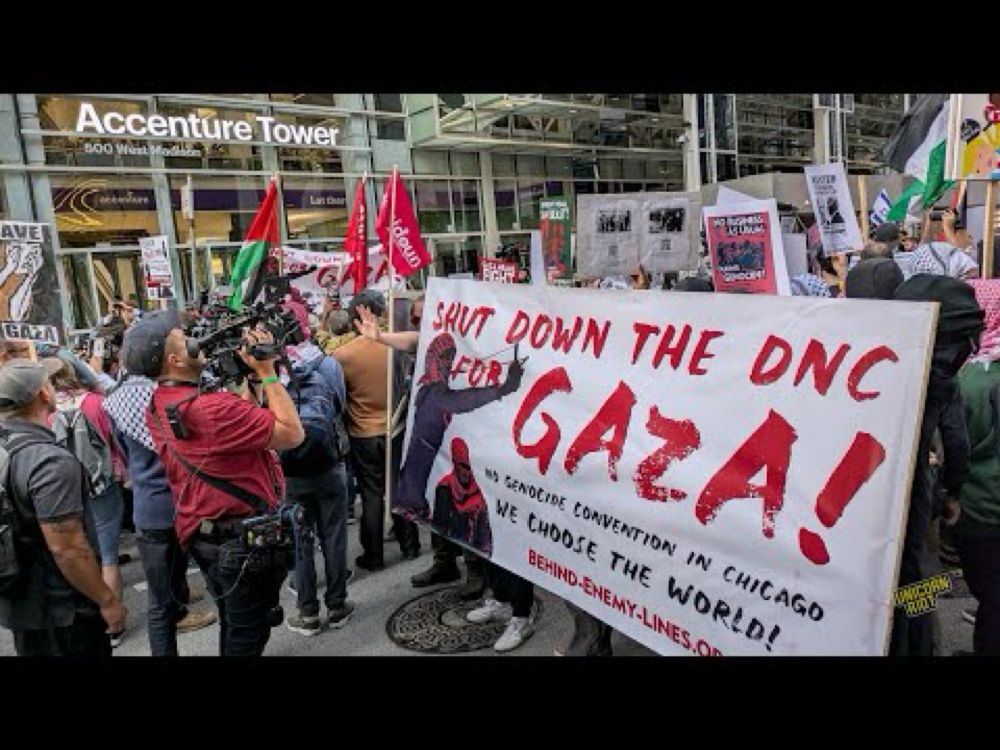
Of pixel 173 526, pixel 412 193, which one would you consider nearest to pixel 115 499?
pixel 173 526

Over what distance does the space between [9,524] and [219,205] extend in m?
14.1

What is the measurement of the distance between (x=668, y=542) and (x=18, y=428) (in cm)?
259

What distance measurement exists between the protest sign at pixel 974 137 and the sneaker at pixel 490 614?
11.7ft

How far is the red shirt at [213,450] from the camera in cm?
290

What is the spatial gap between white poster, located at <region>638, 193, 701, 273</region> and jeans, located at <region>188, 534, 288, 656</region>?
473 centimetres

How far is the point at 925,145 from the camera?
6.14 metres

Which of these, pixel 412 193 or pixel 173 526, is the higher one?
pixel 412 193

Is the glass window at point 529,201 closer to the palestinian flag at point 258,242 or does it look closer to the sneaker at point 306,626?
the palestinian flag at point 258,242

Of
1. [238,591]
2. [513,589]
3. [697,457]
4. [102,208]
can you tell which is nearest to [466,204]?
[102,208]

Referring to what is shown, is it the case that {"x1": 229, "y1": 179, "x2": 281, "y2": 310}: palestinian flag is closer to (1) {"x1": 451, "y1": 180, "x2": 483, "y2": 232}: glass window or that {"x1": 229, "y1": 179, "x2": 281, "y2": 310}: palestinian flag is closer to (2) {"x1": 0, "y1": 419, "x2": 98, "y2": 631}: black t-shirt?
(2) {"x1": 0, "y1": 419, "x2": 98, "y2": 631}: black t-shirt

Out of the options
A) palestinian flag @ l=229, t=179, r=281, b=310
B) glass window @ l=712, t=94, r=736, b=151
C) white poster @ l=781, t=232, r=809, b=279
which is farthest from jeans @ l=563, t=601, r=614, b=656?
glass window @ l=712, t=94, r=736, b=151

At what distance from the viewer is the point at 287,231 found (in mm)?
16594

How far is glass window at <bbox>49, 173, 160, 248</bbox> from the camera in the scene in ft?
44.7
